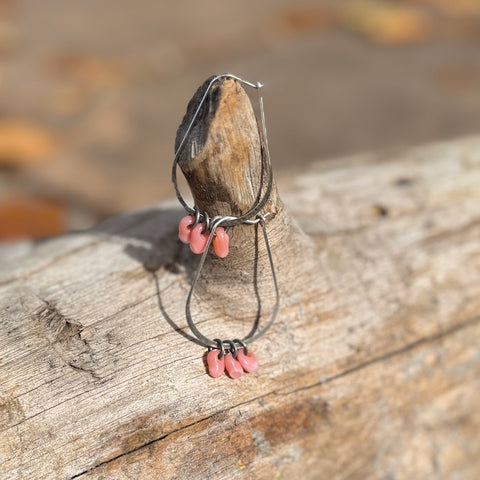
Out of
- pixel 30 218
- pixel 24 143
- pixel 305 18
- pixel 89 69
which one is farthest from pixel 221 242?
pixel 305 18

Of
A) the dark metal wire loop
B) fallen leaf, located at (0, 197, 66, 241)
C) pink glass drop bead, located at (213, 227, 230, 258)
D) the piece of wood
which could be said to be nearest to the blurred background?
fallen leaf, located at (0, 197, 66, 241)

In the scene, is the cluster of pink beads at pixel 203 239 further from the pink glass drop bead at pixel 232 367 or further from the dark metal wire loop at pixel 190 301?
the pink glass drop bead at pixel 232 367

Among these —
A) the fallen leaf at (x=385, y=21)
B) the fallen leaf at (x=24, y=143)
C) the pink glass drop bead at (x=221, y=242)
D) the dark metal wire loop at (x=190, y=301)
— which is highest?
the pink glass drop bead at (x=221, y=242)

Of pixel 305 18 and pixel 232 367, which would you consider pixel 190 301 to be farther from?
pixel 305 18

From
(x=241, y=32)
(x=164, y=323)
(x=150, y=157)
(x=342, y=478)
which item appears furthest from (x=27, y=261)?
(x=241, y=32)

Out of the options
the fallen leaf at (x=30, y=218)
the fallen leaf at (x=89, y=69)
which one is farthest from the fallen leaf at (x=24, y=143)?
the fallen leaf at (x=89, y=69)

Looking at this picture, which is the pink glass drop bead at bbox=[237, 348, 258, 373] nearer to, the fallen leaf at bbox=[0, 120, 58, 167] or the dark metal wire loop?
the dark metal wire loop
